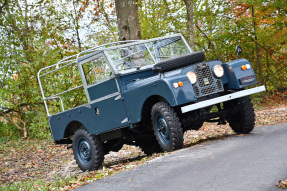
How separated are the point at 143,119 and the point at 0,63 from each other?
1120 cm

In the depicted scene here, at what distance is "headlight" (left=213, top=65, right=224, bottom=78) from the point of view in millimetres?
7105

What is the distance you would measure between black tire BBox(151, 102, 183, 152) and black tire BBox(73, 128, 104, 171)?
5.88 feet

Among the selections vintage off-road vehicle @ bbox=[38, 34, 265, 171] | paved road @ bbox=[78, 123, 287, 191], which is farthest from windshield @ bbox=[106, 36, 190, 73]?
paved road @ bbox=[78, 123, 287, 191]

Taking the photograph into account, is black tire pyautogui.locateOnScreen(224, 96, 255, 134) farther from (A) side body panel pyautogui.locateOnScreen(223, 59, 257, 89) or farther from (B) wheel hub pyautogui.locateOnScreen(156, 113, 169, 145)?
(B) wheel hub pyautogui.locateOnScreen(156, 113, 169, 145)

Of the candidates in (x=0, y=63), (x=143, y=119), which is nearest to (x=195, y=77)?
(x=143, y=119)

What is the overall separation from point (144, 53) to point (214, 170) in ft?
13.8

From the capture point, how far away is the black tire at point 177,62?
685cm

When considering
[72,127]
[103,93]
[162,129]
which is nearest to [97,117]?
[103,93]

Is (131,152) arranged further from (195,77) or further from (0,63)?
(0,63)

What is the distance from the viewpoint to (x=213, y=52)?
2080 cm

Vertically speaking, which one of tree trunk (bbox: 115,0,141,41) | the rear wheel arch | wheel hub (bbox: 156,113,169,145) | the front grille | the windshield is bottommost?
wheel hub (bbox: 156,113,169,145)

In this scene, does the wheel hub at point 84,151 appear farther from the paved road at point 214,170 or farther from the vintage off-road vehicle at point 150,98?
the paved road at point 214,170

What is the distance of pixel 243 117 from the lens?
25.2 ft

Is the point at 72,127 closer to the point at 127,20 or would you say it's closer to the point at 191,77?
the point at 191,77
